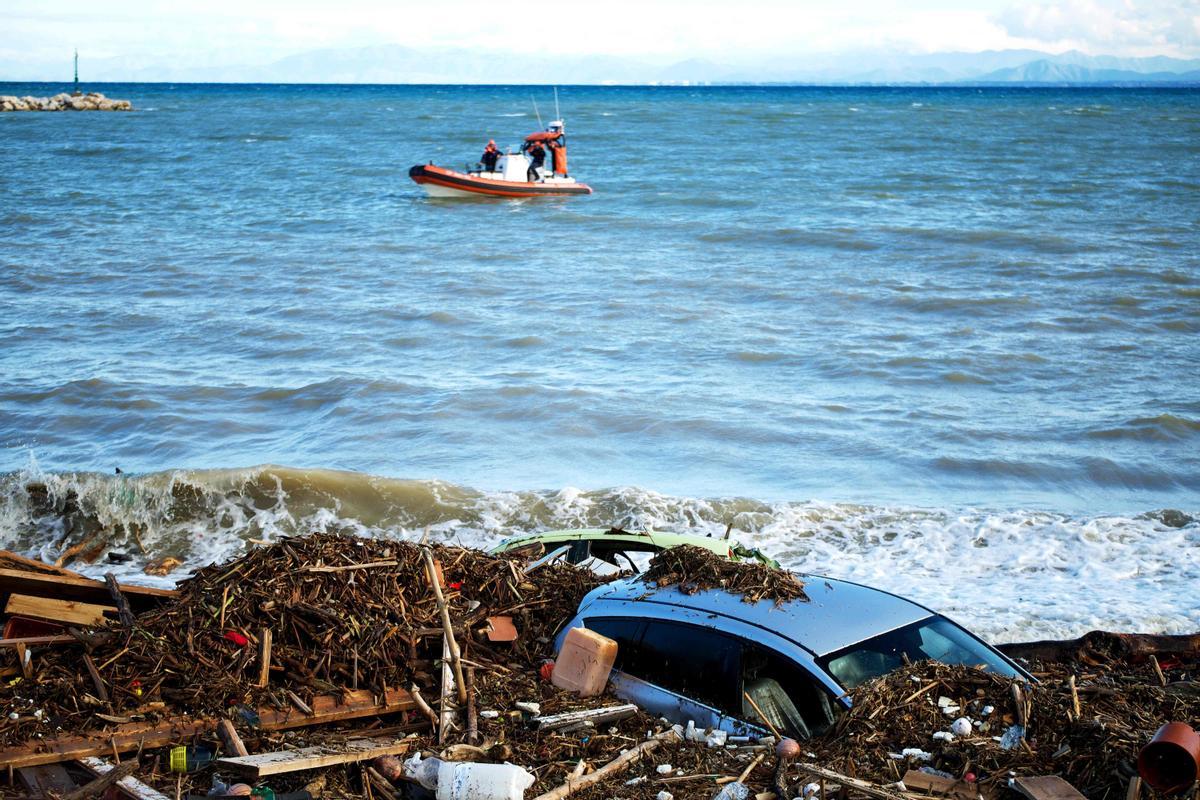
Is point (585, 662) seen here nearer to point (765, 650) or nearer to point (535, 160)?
point (765, 650)

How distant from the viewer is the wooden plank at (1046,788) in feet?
14.7

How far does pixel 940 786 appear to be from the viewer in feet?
15.5

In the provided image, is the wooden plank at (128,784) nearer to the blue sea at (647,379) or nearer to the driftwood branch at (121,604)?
the driftwood branch at (121,604)

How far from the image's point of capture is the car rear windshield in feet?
18.0

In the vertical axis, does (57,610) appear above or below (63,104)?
below

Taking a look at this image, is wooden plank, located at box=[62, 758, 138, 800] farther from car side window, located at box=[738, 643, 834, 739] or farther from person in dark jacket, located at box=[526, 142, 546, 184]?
person in dark jacket, located at box=[526, 142, 546, 184]

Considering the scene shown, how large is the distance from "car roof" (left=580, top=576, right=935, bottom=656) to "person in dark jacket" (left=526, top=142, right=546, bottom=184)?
3195cm

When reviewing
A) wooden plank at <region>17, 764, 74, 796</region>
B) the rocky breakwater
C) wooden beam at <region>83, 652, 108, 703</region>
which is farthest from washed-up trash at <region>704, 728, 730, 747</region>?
the rocky breakwater

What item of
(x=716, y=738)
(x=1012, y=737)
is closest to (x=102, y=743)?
(x=716, y=738)

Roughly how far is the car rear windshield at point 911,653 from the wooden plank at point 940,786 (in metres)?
0.65

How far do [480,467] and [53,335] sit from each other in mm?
10302

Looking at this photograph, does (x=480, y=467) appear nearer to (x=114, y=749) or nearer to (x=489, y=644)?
(x=489, y=644)

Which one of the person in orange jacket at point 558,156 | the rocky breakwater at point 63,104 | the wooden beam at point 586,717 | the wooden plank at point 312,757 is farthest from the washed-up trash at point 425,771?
the rocky breakwater at point 63,104

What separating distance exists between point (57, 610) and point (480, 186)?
30.9 m
